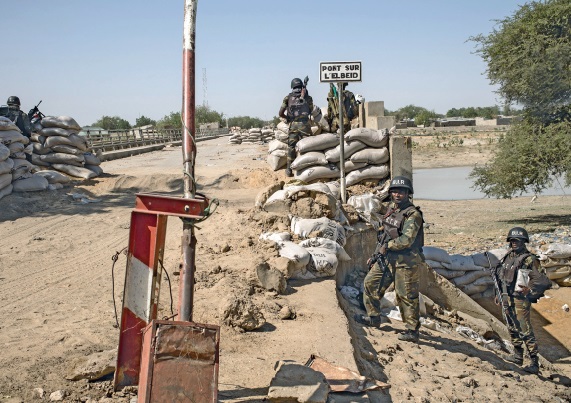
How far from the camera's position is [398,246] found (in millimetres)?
5840

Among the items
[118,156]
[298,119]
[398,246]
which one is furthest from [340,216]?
[118,156]

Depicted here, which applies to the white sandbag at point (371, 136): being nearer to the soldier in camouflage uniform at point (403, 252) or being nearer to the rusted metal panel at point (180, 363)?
the soldier in camouflage uniform at point (403, 252)

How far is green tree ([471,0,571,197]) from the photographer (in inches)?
616

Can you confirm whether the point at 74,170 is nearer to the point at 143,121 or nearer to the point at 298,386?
the point at 298,386

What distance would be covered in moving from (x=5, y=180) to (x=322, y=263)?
23.0ft

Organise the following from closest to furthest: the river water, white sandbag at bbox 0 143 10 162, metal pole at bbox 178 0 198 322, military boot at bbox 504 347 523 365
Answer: metal pole at bbox 178 0 198 322 → military boot at bbox 504 347 523 365 → white sandbag at bbox 0 143 10 162 → the river water

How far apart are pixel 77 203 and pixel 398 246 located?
7.71m

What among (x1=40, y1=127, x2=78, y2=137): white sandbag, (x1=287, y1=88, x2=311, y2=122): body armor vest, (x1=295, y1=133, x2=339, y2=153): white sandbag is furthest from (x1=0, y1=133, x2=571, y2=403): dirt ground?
(x1=40, y1=127, x2=78, y2=137): white sandbag

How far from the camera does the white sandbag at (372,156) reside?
1104 centimetres

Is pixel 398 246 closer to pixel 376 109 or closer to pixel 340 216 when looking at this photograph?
pixel 340 216

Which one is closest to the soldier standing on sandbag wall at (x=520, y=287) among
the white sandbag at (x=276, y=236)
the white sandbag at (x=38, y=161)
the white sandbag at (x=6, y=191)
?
the white sandbag at (x=276, y=236)

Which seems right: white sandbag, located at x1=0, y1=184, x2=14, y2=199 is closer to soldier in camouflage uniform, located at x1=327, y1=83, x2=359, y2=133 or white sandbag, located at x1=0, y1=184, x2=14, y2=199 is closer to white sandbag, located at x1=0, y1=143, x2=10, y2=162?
white sandbag, located at x1=0, y1=143, x2=10, y2=162

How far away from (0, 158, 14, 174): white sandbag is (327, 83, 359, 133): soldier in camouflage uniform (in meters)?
5.77

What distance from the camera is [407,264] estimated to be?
5.97m
